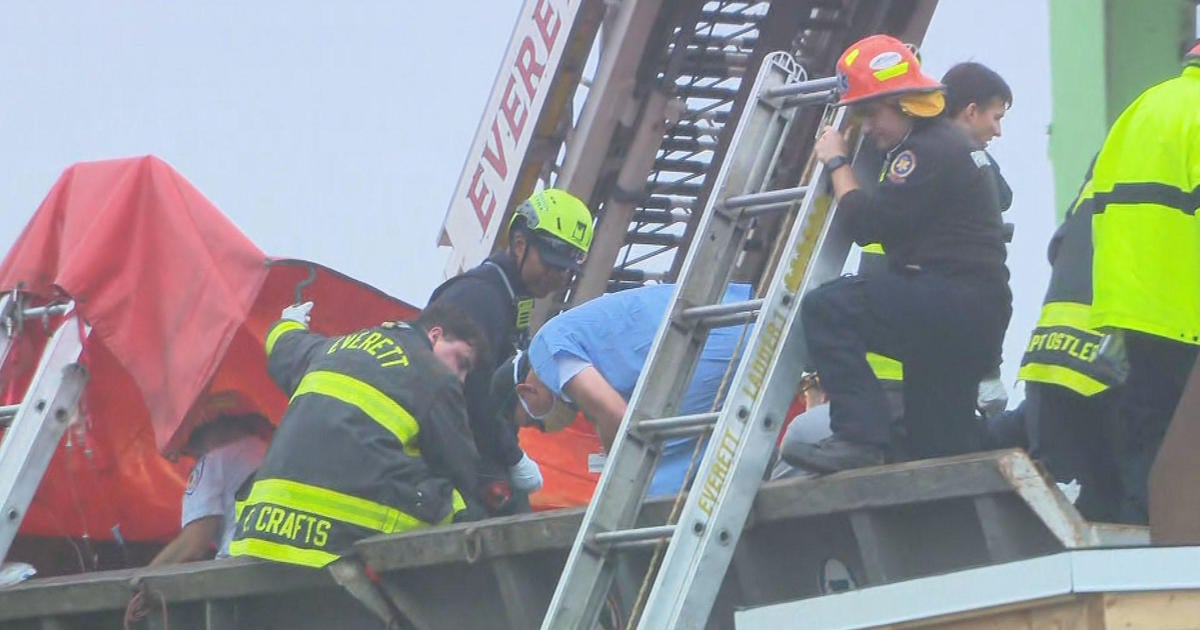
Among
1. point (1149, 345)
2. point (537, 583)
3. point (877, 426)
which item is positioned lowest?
point (537, 583)

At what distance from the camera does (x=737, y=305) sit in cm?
575

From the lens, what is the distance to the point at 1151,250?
554cm

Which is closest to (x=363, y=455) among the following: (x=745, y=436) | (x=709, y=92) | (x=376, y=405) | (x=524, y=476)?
(x=376, y=405)

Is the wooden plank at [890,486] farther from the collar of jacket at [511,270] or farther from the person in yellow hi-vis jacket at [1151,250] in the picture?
the collar of jacket at [511,270]

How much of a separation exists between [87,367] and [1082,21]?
5.31 meters

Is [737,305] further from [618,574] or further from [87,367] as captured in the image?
[87,367]

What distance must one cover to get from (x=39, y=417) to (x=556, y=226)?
2.07m

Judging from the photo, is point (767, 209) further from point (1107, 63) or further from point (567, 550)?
point (1107, 63)

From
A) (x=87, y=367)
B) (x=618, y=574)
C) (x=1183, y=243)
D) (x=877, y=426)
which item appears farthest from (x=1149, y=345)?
(x=87, y=367)

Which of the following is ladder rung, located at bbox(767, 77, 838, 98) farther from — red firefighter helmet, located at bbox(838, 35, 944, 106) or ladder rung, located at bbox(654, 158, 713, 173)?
ladder rung, located at bbox(654, 158, 713, 173)

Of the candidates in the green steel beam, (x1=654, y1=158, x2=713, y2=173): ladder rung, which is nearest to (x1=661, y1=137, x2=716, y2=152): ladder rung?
(x1=654, y1=158, x2=713, y2=173): ladder rung

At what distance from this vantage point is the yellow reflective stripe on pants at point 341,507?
651 centimetres

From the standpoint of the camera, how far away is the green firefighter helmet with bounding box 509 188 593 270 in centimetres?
766

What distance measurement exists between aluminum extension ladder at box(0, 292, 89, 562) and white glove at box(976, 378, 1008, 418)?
3.41 metres
